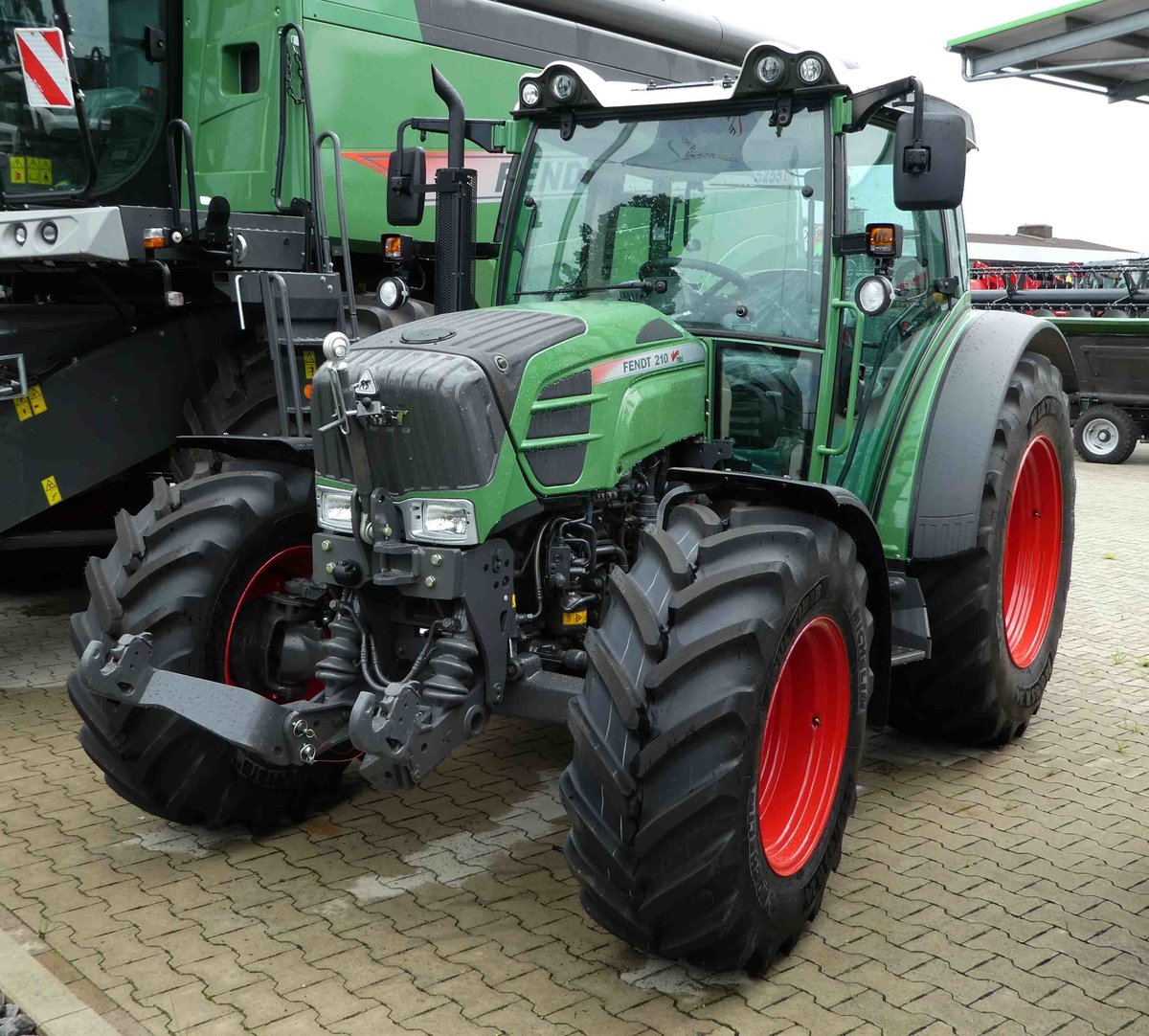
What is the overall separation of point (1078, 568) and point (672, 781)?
6.29 metres

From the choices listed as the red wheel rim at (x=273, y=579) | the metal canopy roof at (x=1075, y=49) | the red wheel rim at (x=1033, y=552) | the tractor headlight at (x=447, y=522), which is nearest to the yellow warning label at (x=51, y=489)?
the red wheel rim at (x=273, y=579)

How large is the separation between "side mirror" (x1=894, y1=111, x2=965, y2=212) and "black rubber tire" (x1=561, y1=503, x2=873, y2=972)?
47.0 inches

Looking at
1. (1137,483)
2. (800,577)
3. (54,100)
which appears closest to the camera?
(800,577)

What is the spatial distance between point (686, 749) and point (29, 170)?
166 inches

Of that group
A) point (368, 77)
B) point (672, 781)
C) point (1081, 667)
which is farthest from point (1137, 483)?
point (672, 781)

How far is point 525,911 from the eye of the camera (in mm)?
3607

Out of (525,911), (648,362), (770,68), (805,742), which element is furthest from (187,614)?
(770,68)

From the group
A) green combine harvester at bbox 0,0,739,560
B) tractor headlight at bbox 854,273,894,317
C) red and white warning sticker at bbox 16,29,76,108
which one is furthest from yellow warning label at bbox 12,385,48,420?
tractor headlight at bbox 854,273,894,317

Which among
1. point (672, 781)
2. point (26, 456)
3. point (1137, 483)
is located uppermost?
point (26, 456)

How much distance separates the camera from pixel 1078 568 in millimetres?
8492

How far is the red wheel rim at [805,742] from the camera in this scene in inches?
139

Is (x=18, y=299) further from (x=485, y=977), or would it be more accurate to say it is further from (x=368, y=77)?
(x=485, y=977)

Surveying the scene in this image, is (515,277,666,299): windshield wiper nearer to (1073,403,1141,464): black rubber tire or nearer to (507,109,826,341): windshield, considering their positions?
(507,109,826,341): windshield

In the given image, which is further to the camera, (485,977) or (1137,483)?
(1137,483)
